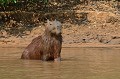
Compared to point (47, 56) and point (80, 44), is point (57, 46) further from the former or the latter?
point (80, 44)

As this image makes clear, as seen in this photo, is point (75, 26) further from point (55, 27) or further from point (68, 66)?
point (68, 66)

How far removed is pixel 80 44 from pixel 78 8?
3.71 m

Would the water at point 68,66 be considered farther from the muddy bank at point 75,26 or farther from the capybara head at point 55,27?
the muddy bank at point 75,26

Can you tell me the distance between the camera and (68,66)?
32.5 ft

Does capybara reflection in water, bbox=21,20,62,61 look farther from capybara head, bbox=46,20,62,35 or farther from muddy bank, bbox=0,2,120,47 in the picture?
muddy bank, bbox=0,2,120,47

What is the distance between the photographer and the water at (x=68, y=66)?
8.38 m

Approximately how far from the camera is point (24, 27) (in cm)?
1689

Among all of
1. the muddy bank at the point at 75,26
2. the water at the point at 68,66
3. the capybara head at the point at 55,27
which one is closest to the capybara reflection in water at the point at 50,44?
the capybara head at the point at 55,27

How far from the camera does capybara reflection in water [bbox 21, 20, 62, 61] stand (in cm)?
1103

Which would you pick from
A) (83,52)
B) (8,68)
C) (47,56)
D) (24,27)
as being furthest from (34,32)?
(8,68)

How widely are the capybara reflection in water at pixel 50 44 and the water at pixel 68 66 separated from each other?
282 millimetres

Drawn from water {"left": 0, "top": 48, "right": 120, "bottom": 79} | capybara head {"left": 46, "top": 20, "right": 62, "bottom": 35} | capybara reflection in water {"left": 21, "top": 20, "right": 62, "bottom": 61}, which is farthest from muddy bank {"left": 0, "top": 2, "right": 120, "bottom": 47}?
capybara head {"left": 46, "top": 20, "right": 62, "bottom": 35}

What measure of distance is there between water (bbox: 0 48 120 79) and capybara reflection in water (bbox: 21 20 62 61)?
0.28m

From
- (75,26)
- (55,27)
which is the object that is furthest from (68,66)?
(75,26)
